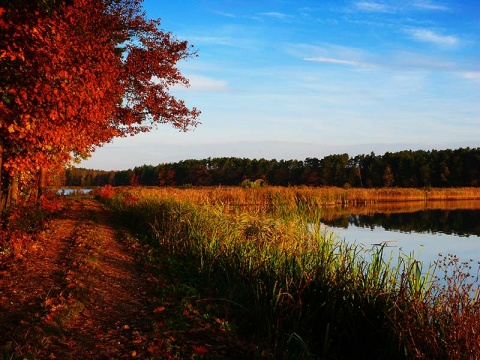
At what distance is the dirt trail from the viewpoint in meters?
5.55

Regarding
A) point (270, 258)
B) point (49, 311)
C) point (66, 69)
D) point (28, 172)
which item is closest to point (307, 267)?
point (270, 258)

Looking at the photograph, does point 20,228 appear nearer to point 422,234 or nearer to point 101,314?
point 101,314

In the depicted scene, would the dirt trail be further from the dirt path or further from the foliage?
the foliage

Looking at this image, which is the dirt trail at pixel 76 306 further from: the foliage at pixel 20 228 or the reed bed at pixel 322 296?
the reed bed at pixel 322 296

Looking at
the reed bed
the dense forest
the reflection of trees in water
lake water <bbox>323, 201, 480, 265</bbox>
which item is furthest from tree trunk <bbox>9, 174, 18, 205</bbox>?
the dense forest

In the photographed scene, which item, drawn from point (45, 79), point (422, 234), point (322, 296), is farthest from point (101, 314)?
point (422, 234)

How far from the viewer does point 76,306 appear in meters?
6.92

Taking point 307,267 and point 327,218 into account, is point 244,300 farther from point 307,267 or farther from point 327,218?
point 327,218

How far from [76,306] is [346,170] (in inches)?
3865

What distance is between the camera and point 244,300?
7836mm

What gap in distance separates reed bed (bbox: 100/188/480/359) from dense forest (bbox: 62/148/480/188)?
60.2 m

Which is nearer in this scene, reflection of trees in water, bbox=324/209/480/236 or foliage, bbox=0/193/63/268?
foliage, bbox=0/193/63/268

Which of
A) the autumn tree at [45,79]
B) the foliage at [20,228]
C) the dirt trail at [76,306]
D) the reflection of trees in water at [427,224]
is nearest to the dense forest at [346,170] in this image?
the reflection of trees in water at [427,224]

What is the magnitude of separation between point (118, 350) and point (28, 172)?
11.8 meters
